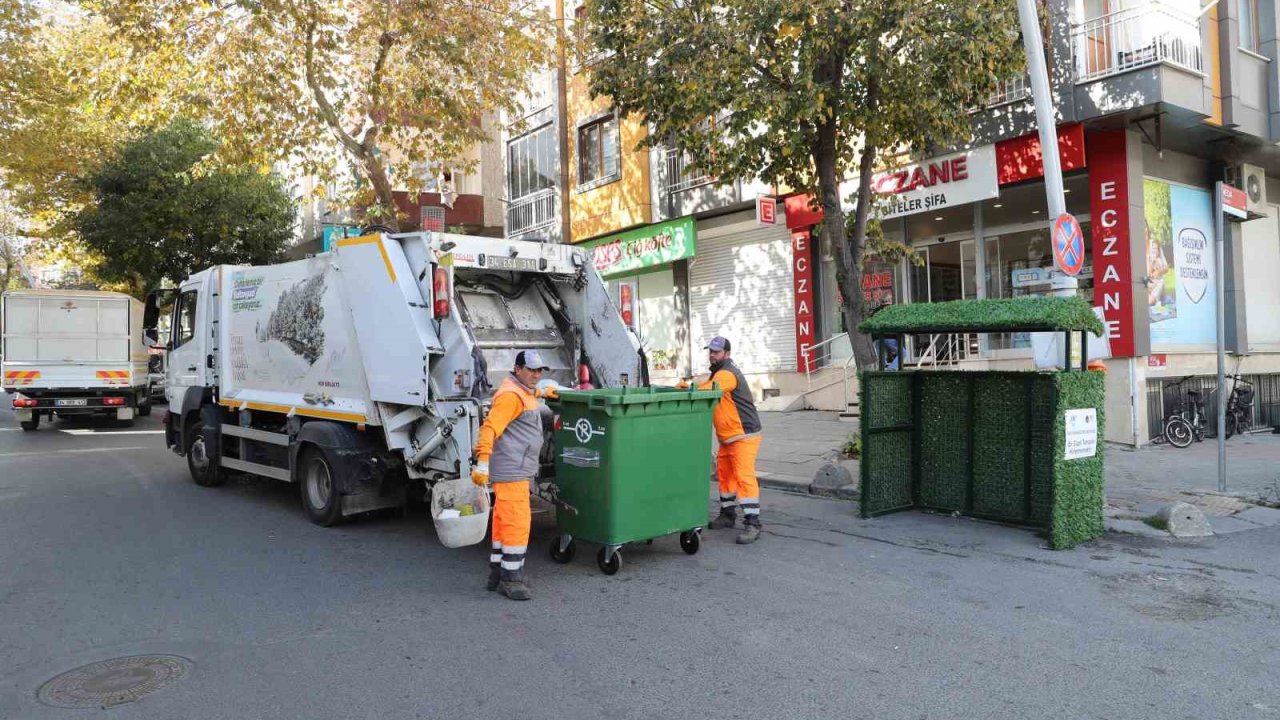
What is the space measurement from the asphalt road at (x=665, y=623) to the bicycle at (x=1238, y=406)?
799 centimetres

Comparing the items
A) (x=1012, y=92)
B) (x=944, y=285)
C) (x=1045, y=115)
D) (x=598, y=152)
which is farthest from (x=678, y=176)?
(x=1045, y=115)

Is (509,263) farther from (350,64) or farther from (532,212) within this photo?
(532,212)

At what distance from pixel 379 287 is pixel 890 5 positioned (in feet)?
20.0

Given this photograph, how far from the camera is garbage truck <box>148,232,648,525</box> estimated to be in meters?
6.65

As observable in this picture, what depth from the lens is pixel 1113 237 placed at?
11.9 meters

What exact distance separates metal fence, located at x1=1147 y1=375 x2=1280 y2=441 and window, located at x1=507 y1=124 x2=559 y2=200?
1388 centimetres

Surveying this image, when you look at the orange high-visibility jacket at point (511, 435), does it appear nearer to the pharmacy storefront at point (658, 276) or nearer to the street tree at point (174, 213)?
the pharmacy storefront at point (658, 276)

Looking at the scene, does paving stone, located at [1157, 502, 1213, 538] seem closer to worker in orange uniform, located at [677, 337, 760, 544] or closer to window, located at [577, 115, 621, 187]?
worker in orange uniform, located at [677, 337, 760, 544]

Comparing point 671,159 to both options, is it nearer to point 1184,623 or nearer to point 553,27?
point 553,27

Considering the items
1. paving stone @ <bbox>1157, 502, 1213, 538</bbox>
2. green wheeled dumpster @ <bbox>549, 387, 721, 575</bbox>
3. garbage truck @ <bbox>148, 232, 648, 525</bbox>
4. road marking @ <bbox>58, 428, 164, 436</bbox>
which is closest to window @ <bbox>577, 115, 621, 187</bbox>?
road marking @ <bbox>58, 428, 164, 436</bbox>

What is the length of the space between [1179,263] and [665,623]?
1185cm

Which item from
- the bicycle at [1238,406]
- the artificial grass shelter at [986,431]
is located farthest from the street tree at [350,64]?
the bicycle at [1238,406]

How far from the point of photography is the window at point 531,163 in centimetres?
2119

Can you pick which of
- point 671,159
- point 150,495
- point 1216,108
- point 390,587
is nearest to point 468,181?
point 671,159
